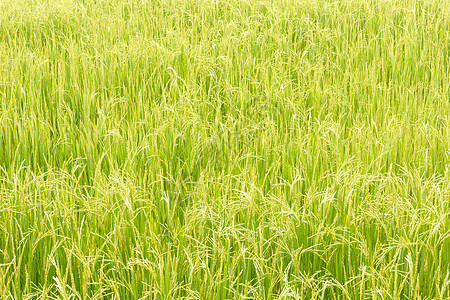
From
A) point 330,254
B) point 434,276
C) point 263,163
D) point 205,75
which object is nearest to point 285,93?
point 205,75

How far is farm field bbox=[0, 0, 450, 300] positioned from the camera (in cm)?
143

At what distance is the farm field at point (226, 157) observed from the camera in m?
1.43

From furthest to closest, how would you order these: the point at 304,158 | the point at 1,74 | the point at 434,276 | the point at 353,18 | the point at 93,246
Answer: the point at 353,18, the point at 1,74, the point at 304,158, the point at 93,246, the point at 434,276

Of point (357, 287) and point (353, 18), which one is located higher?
point (353, 18)

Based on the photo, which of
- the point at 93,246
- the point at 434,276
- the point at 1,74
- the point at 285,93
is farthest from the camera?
the point at 1,74

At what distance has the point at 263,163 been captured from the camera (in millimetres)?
2180

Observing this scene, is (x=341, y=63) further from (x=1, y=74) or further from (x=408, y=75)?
(x=1, y=74)

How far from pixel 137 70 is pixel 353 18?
1.82 meters

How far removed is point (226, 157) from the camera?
217 centimetres

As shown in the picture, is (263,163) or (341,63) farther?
(341,63)

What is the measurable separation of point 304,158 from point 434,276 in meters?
0.80

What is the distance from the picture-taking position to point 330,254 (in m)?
1.56

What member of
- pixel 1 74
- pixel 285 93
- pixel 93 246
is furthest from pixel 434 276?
pixel 1 74

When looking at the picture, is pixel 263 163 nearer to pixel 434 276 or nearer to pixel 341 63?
pixel 434 276
